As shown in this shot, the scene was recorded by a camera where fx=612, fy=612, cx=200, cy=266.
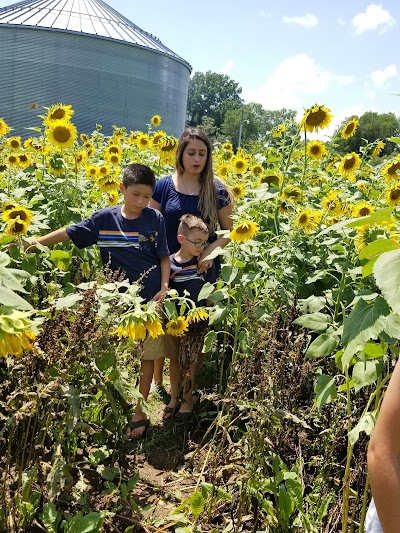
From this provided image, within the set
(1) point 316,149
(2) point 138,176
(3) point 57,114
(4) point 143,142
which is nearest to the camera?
(2) point 138,176

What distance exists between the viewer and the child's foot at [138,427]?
8.88 ft

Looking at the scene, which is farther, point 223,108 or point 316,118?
point 223,108

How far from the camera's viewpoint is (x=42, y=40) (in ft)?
85.1

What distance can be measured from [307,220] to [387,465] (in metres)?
2.42

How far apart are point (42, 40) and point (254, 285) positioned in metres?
26.0

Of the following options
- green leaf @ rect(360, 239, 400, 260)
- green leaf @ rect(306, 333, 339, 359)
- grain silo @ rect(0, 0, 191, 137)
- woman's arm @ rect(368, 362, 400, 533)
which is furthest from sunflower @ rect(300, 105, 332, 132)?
grain silo @ rect(0, 0, 191, 137)

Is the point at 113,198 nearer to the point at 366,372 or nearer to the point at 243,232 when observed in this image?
the point at 243,232

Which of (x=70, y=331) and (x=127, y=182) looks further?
(x=127, y=182)

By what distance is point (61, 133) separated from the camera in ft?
12.6

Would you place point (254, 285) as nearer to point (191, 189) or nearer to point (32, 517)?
point (191, 189)

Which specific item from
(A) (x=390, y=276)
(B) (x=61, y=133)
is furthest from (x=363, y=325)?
(B) (x=61, y=133)

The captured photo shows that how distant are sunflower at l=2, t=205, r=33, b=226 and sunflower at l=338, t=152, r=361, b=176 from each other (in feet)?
7.84

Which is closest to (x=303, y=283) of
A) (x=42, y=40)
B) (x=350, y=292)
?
(x=350, y=292)

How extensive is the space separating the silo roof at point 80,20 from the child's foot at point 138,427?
26.4 meters
